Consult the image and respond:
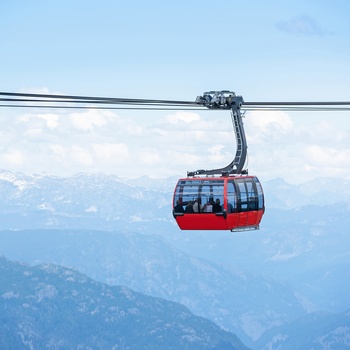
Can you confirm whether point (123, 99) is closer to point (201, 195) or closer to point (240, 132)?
point (240, 132)

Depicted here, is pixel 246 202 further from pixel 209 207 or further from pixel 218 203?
pixel 209 207

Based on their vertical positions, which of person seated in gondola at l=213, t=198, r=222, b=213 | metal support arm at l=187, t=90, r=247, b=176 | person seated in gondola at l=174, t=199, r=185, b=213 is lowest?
person seated in gondola at l=174, t=199, r=185, b=213

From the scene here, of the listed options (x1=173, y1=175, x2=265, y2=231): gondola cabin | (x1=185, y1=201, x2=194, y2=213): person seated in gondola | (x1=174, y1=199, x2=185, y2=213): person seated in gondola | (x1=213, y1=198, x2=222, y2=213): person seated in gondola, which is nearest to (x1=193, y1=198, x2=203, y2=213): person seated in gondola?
(x1=173, y1=175, x2=265, y2=231): gondola cabin

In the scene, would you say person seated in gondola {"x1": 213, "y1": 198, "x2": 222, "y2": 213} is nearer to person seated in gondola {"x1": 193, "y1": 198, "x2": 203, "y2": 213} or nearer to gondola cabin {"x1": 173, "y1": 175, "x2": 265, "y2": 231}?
gondola cabin {"x1": 173, "y1": 175, "x2": 265, "y2": 231}

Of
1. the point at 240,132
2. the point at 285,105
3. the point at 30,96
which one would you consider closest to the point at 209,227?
the point at 240,132

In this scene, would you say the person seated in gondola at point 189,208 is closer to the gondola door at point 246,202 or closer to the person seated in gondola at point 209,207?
the person seated in gondola at point 209,207

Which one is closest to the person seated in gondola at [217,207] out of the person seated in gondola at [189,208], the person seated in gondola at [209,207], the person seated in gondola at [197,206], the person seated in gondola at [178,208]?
the person seated in gondola at [209,207]

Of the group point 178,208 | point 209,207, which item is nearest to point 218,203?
point 209,207

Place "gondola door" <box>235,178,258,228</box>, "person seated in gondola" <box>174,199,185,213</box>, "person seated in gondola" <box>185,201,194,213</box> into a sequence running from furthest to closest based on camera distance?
"person seated in gondola" <box>174,199,185,213</box> < "person seated in gondola" <box>185,201,194,213</box> < "gondola door" <box>235,178,258,228</box>

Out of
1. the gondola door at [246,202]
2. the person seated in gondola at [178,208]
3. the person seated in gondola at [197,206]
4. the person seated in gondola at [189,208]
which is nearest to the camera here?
the gondola door at [246,202]

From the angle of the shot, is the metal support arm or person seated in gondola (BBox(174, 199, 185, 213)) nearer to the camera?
the metal support arm
